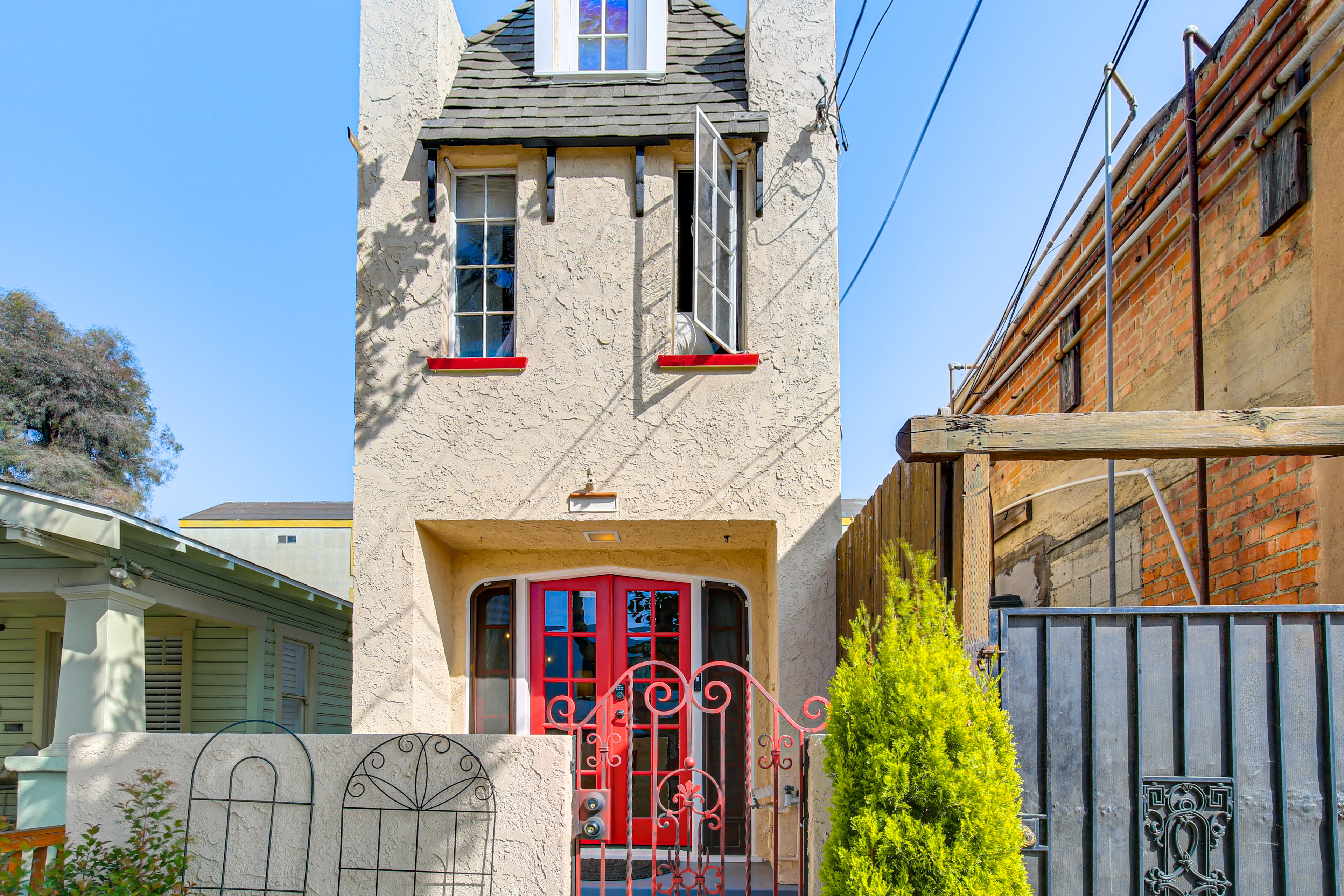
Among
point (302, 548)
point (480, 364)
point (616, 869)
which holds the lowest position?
point (616, 869)

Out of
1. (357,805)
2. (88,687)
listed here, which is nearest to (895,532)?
(357,805)

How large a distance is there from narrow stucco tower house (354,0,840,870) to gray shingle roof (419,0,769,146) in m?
0.02

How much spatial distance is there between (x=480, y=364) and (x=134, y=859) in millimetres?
3550

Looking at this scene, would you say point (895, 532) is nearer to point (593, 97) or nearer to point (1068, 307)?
point (1068, 307)

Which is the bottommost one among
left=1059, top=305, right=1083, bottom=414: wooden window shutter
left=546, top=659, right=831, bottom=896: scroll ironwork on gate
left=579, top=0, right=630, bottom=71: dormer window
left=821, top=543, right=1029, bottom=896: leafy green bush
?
left=546, top=659, right=831, bottom=896: scroll ironwork on gate

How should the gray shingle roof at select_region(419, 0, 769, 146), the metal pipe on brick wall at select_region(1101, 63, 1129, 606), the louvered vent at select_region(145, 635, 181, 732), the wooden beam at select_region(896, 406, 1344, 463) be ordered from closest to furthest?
the wooden beam at select_region(896, 406, 1344, 463) < the metal pipe on brick wall at select_region(1101, 63, 1129, 606) < the gray shingle roof at select_region(419, 0, 769, 146) < the louvered vent at select_region(145, 635, 181, 732)

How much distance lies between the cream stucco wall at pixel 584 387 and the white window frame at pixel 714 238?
17 centimetres

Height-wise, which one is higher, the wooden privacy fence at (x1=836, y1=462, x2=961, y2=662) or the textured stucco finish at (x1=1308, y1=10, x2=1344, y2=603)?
the textured stucco finish at (x1=1308, y1=10, x2=1344, y2=603)

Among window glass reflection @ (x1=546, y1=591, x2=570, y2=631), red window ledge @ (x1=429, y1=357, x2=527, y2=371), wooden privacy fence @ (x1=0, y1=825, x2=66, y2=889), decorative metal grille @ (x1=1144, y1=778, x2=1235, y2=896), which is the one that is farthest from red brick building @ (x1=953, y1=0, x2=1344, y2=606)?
wooden privacy fence @ (x1=0, y1=825, x2=66, y2=889)

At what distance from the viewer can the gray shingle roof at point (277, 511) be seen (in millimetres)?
28344

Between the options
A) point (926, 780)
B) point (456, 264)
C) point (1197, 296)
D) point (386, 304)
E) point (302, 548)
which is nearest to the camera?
point (926, 780)

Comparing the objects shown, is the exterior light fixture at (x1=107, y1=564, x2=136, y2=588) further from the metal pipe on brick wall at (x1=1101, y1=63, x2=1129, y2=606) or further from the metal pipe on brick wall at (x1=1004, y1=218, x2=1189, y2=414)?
the metal pipe on brick wall at (x1=1004, y1=218, x2=1189, y2=414)

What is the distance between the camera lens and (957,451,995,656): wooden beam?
3.38m

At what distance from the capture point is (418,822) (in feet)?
13.8
